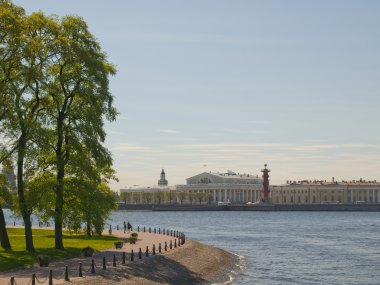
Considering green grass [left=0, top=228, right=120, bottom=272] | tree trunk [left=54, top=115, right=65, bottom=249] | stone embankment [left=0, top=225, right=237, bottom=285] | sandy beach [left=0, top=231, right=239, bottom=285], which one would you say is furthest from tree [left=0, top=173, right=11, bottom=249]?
sandy beach [left=0, top=231, right=239, bottom=285]

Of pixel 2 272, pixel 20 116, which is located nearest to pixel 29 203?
pixel 20 116

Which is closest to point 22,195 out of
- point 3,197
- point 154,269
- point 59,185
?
point 3,197

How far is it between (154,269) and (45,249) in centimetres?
1215

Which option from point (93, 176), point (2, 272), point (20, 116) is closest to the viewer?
point (2, 272)

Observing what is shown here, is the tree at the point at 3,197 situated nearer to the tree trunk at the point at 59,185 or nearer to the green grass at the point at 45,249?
the green grass at the point at 45,249

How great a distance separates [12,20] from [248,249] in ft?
155

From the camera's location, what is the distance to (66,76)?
56094 millimetres

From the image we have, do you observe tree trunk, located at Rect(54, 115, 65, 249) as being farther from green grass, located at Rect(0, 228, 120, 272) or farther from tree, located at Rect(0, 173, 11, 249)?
tree, located at Rect(0, 173, 11, 249)

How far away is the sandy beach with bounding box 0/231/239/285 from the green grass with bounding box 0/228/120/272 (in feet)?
5.58

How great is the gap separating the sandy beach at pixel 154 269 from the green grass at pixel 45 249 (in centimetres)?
170

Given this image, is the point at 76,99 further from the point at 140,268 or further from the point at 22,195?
the point at 140,268

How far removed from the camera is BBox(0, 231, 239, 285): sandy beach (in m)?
41.9

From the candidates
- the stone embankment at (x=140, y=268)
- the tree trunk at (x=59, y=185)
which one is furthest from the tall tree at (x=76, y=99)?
the stone embankment at (x=140, y=268)

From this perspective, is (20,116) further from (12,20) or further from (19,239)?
(19,239)
